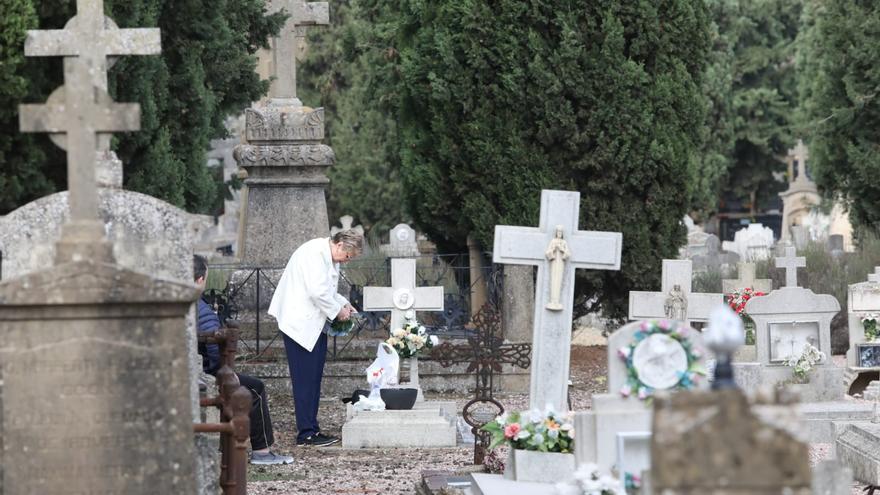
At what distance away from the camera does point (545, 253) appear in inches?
402

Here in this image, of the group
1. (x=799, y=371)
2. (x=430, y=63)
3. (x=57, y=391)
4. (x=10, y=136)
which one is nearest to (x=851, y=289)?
(x=799, y=371)

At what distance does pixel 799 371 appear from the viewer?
12.8 meters

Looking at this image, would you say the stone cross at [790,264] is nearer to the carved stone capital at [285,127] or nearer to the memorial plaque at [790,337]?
the memorial plaque at [790,337]

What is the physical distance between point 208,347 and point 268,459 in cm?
101

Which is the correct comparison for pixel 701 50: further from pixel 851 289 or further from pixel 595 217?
pixel 851 289

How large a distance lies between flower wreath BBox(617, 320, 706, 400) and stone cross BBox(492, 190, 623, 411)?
2576mm

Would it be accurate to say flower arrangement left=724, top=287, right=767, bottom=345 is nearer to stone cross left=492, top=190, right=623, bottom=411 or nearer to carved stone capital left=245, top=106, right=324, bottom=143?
carved stone capital left=245, top=106, right=324, bottom=143

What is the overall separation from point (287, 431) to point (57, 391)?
6.84m

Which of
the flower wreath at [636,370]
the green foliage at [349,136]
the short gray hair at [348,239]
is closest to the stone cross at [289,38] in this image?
the short gray hair at [348,239]

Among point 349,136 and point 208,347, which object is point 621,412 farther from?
point 349,136

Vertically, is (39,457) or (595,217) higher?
(595,217)

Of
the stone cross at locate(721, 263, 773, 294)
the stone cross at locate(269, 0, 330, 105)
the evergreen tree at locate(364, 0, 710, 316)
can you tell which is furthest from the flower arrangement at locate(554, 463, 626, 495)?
the stone cross at locate(269, 0, 330, 105)

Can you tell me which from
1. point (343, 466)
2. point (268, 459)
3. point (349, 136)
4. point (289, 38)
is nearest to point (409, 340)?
point (343, 466)

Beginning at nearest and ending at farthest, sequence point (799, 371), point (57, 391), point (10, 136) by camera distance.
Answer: point (57, 391) < point (10, 136) < point (799, 371)
